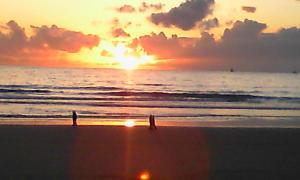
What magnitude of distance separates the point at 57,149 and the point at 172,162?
151 inches

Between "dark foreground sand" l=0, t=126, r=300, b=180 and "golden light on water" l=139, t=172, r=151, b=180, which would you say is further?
"dark foreground sand" l=0, t=126, r=300, b=180

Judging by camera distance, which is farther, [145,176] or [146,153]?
[146,153]

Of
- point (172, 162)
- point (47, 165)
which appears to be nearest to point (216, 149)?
point (172, 162)

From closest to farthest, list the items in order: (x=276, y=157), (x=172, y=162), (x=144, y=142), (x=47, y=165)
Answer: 1. (x=47, y=165)
2. (x=172, y=162)
3. (x=276, y=157)
4. (x=144, y=142)

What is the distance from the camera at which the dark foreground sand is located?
11367 mm

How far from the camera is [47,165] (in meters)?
12.1

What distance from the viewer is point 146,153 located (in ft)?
47.0

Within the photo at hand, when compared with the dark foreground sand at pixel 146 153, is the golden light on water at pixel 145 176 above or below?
below

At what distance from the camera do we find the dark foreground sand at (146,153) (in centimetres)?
1137

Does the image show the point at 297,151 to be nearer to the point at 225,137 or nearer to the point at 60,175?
the point at 225,137

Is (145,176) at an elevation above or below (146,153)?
below

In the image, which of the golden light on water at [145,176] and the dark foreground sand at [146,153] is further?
the dark foreground sand at [146,153]

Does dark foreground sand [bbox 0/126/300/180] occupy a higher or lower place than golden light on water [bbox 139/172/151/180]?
higher

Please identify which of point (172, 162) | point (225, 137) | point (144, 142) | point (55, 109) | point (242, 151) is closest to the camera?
point (172, 162)
